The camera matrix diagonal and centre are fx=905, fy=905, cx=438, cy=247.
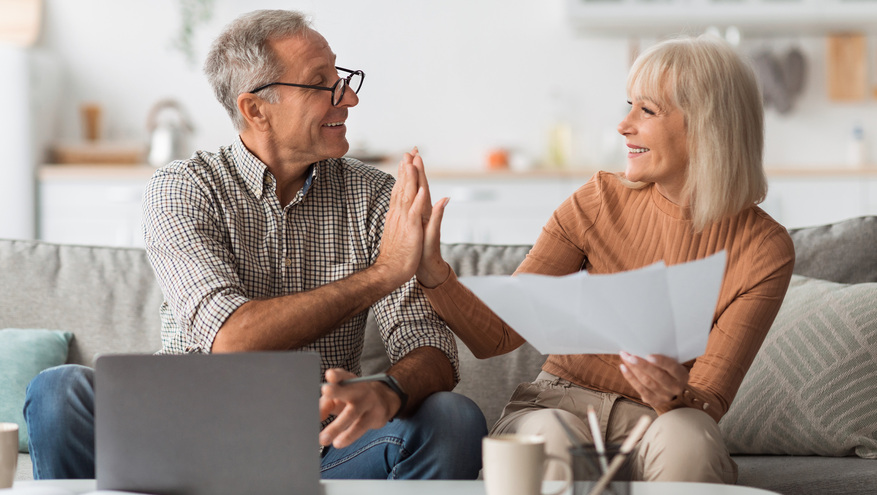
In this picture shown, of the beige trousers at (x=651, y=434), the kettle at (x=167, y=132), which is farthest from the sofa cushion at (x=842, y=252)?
the kettle at (x=167, y=132)

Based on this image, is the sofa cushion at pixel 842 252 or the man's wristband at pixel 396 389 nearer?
the man's wristband at pixel 396 389

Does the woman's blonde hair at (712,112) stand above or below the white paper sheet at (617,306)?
above

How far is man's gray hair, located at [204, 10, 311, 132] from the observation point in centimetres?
180

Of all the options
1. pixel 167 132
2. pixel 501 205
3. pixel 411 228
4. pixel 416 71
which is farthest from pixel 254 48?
pixel 416 71

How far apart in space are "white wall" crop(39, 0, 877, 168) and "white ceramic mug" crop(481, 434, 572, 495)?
4104mm

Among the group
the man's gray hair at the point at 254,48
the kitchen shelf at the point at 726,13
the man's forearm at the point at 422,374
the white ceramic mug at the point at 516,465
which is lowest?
the man's forearm at the point at 422,374

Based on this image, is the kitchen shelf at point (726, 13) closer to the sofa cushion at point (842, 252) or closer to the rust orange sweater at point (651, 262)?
the sofa cushion at point (842, 252)

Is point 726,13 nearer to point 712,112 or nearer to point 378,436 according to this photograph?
point 712,112

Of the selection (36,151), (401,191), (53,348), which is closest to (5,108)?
(36,151)

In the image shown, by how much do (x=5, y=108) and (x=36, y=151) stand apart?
0.89 ft

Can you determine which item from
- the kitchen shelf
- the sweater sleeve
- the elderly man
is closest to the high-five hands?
the elderly man

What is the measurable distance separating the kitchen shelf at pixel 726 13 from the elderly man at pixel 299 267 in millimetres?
3181

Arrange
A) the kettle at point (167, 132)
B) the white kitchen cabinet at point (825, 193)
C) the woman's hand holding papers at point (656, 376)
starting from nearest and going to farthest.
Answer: the woman's hand holding papers at point (656, 376) < the white kitchen cabinet at point (825, 193) < the kettle at point (167, 132)

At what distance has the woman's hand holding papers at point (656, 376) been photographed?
1.28 meters
